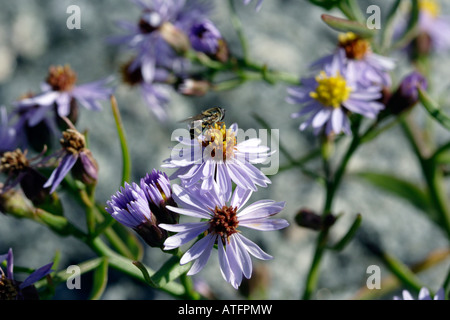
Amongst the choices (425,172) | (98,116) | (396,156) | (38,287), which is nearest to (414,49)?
(396,156)

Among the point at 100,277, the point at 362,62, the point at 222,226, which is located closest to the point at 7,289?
the point at 100,277

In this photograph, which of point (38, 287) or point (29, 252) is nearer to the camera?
point (38, 287)

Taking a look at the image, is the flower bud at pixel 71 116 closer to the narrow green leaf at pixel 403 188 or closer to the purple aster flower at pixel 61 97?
the purple aster flower at pixel 61 97

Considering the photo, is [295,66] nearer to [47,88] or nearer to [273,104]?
[273,104]

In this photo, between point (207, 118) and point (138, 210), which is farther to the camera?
point (207, 118)

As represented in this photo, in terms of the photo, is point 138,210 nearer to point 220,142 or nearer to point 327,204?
point 220,142

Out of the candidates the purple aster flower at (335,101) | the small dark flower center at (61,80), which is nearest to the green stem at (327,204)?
the purple aster flower at (335,101)
